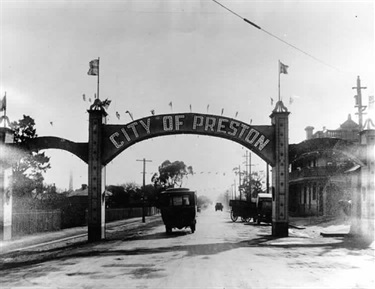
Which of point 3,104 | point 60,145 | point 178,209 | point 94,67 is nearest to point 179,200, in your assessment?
point 178,209

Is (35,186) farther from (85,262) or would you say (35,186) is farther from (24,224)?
(85,262)

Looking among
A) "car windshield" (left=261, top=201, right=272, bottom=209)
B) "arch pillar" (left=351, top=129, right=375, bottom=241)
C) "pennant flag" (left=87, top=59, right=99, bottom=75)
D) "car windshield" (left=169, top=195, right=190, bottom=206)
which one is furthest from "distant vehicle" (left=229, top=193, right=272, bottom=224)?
"pennant flag" (left=87, top=59, right=99, bottom=75)

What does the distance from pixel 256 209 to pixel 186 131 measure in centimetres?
2101

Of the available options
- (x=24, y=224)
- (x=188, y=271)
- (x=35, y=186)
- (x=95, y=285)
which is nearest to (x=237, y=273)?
(x=188, y=271)

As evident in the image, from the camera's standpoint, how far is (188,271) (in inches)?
456

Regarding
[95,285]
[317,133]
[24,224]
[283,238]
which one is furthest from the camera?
[317,133]

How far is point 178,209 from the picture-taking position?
2830 cm

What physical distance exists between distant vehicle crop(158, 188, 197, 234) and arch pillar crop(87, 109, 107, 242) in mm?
5667

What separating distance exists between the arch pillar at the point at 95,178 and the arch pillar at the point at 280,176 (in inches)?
343

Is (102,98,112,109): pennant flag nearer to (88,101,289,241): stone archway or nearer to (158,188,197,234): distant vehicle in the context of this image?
(88,101,289,241): stone archway

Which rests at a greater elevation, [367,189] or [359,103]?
[359,103]

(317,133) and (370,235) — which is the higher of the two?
(317,133)

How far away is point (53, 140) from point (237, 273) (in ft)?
49.0

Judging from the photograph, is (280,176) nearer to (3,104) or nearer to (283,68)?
(283,68)
